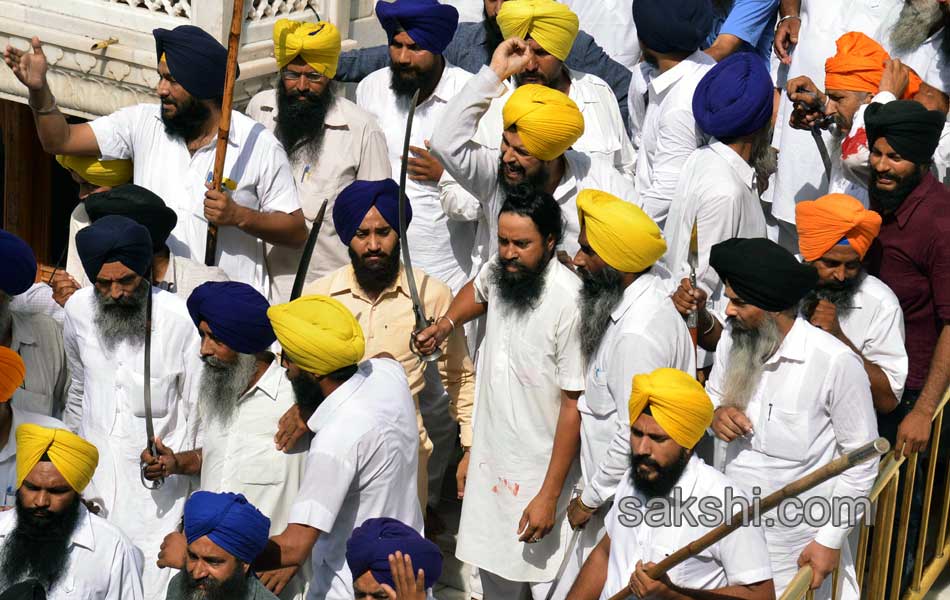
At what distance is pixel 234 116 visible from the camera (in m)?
6.43

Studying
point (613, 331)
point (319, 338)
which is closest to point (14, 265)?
point (319, 338)

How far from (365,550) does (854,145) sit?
280 cm

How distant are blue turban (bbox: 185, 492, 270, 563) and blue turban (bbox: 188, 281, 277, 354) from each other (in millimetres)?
872

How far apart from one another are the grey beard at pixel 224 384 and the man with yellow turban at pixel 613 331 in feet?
3.99

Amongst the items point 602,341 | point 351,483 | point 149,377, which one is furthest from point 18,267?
point 602,341

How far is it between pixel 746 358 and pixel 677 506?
2.52ft

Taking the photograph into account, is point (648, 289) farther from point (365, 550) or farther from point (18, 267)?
point (18, 267)

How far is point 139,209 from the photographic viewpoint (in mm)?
5930

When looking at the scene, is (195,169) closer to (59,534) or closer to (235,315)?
(235,315)

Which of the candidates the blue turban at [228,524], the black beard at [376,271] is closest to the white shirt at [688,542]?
the blue turban at [228,524]

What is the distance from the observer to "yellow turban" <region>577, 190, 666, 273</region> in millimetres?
5211

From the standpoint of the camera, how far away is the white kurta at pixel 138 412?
18.5ft

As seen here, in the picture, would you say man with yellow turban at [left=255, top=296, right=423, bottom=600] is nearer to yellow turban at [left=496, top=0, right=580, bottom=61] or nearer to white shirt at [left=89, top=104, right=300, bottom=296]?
white shirt at [left=89, top=104, right=300, bottom=296]

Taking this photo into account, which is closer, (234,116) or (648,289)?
(648,289)
